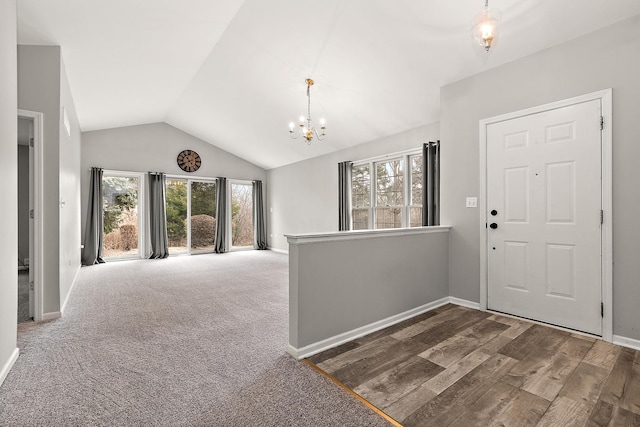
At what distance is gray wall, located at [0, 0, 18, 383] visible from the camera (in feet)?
6.63

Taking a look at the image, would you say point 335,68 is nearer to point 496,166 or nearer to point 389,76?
point 389,76

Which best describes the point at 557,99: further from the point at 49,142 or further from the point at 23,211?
the point at 23,211

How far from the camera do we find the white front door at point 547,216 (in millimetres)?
2672

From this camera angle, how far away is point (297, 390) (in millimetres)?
1862

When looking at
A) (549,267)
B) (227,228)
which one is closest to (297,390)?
(549,267)

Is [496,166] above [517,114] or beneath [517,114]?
beneath

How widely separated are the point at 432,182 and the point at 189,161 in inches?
237

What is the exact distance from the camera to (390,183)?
18.7ft

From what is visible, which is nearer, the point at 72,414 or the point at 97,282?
the point at 72,414

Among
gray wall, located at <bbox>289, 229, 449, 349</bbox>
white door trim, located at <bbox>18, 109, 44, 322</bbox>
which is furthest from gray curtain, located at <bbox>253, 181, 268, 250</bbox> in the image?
gray wall, located at <bbox>289, 229, 449, 349</bbox>

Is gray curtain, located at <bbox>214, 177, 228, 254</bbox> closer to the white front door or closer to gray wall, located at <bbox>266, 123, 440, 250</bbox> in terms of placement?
gray wall, located at <bbox>266, 123, 440, 250</bbox>

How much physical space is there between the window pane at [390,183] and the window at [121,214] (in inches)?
218

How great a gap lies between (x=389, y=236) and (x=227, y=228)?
630cm

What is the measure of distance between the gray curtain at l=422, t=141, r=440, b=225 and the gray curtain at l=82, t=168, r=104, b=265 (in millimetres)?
6640
